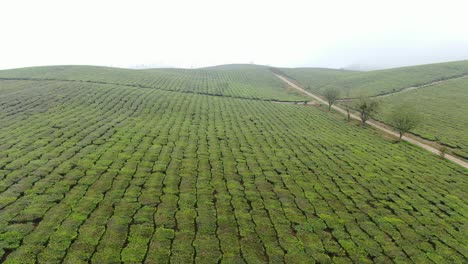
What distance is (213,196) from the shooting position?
1972cm

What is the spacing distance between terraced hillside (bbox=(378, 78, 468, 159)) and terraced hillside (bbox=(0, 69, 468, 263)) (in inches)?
353

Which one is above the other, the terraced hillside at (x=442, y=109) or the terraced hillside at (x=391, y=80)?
the terraced hillside at (x=391, y=80)

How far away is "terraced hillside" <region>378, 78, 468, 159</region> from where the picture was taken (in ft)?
138

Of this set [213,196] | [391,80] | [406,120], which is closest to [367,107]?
[406,120]

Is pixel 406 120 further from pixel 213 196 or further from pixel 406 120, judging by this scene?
pixel 213 196

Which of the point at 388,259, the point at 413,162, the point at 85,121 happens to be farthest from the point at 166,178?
the point at 413,162

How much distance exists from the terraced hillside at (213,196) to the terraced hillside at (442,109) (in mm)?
8954

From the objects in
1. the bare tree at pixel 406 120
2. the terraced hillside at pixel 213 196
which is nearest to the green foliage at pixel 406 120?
the bare tree at pixel 406 120

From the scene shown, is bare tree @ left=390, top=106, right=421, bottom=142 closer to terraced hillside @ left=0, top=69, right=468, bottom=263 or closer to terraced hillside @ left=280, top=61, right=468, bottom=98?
terraced hillside @ left=0, top=69, right=468, bottom=263

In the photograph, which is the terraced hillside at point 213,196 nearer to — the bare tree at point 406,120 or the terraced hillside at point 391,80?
the bare tree at point 406,120

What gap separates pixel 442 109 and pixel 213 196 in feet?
211

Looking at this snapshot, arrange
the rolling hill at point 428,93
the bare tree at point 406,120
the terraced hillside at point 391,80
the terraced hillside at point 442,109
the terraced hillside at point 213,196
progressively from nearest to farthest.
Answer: the terraced hillside at point 213,196
the bare tree at point 406,120
the terraced hillside at point 442,109
the rolling hill at point 428,93
the terraced hillside at point 391,80

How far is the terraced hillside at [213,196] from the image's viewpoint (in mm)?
14250

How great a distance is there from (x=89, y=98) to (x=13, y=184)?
→ 120ft
